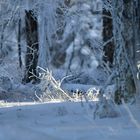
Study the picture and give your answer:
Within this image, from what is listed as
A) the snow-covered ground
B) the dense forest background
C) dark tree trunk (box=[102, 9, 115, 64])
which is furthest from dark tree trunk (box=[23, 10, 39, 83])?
the snow-covered ground

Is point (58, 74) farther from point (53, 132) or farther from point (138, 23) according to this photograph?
point (53, 132)

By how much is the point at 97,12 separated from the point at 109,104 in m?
23.0

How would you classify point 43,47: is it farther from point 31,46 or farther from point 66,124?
point 66,124

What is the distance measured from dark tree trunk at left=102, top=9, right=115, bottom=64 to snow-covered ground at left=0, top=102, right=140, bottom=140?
48.4 ft

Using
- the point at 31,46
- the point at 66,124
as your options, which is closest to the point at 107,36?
the point at 31,46

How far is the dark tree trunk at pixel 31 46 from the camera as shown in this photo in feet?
80.6

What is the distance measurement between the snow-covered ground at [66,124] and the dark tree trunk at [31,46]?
15.0 metres

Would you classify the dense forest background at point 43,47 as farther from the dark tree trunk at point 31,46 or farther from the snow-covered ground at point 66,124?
the snow-covered ground at point 66,124

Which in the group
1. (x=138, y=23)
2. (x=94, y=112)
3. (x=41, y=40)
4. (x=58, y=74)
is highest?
(x=138, y=23)

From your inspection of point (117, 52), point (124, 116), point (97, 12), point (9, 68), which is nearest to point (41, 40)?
point (9, 68)

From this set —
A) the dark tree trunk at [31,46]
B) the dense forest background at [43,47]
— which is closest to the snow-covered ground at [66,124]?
the dense forest background at [43,47]

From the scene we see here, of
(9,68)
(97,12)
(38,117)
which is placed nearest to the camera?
(38,117)

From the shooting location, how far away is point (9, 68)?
22.6m

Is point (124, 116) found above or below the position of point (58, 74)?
above
